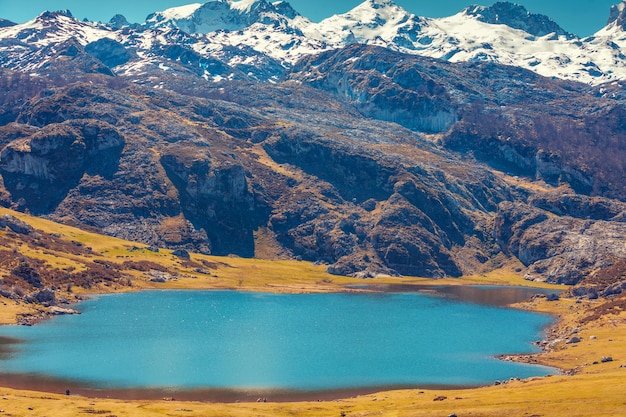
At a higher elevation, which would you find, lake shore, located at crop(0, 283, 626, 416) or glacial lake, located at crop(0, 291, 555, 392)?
glacial lake, located at crop(0, 291, 555, 392)

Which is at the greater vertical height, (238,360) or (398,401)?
(238,360)

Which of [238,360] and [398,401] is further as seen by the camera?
[238,360]

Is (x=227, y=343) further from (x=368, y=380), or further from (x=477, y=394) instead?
(x=477, y=394)

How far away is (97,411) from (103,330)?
90.8m

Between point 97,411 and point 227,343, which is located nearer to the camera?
point 97,411

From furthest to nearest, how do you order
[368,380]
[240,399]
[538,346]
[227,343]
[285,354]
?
1. [538,346]
2. [227,343]
3. [285,354]
4. [368,380]
5. [240,399]

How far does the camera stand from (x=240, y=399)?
127 metres

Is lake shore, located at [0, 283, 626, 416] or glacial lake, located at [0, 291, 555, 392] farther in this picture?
glacial lake, located at [0, 291, 555, 392]

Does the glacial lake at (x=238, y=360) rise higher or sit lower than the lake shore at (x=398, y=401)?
higher

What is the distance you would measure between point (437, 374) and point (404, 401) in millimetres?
38799

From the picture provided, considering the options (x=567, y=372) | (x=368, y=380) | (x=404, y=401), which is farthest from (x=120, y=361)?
(x=567, y=372)

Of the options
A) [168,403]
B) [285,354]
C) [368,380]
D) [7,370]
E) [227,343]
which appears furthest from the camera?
[227,343]

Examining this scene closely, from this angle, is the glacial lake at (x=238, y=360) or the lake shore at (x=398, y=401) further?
the glacial lake at (x=238, y=360)

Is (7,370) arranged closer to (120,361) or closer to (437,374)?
(120,361)
